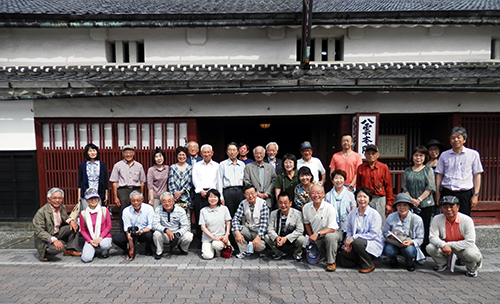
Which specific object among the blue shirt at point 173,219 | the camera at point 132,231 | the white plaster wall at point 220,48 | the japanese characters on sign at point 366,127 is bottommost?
the camera at point 132,231

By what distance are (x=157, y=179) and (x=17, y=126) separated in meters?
4.37

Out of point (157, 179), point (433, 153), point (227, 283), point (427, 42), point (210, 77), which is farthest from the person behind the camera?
point (427, 42)

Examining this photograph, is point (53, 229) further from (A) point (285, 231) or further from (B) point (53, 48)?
(B) point (53, 48)

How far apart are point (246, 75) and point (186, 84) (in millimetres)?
A: 1452

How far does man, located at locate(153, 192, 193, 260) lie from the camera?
19.1ft

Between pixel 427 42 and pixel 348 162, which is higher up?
pixel 427 42

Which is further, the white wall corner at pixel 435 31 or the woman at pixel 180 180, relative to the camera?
the white wall corner at pixel 435 31

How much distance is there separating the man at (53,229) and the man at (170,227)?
1649mm

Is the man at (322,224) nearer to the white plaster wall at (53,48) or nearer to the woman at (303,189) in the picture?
the woman at (303,189)

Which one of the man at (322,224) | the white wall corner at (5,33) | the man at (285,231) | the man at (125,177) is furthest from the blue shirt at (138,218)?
the white wall corner at (5,33)

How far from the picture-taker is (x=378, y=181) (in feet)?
19.0

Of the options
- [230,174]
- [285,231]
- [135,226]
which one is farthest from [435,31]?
[135,226]

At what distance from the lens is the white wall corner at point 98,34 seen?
8.34 metres

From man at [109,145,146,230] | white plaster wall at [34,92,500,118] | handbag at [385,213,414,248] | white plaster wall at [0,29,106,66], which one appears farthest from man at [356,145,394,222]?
white plaster wall at [0,29,106,66]
